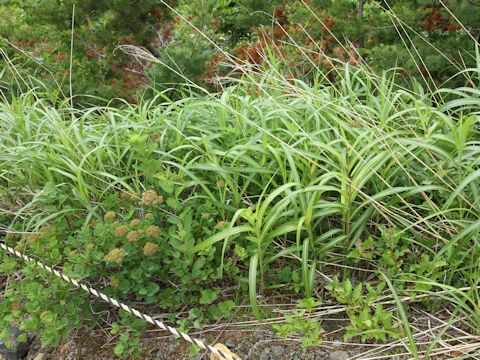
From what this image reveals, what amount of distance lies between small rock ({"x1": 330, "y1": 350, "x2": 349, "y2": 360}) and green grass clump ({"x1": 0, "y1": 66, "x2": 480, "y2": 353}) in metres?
0.11

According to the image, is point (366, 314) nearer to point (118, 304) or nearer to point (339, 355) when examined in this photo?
point (339, 355)

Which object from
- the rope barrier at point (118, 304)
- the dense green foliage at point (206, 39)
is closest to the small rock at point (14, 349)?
the rope barrier at point (118, 304)

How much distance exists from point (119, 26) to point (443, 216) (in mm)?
3277

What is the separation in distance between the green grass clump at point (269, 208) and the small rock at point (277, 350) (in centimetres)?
13

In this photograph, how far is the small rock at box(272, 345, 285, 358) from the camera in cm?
179

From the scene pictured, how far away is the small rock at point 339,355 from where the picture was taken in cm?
173

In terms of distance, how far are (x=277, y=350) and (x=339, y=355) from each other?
21 cm

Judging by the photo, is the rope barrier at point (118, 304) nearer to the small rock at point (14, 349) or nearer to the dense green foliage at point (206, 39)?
the small rock at point (14, 349)

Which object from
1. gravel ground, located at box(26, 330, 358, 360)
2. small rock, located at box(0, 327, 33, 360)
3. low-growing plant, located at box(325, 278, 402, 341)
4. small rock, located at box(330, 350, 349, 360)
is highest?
low-growing plant, located at box(325, 278, 402, 341)

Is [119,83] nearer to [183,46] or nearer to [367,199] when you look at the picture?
[183,46]

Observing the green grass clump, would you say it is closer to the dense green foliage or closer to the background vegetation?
the background vegetation

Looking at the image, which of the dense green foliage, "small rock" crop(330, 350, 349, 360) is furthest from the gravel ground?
the dense green foliage

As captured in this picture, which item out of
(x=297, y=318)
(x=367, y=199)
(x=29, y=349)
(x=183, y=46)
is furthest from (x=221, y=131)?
(x=183, y=46)

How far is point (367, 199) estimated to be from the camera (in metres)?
1.87
